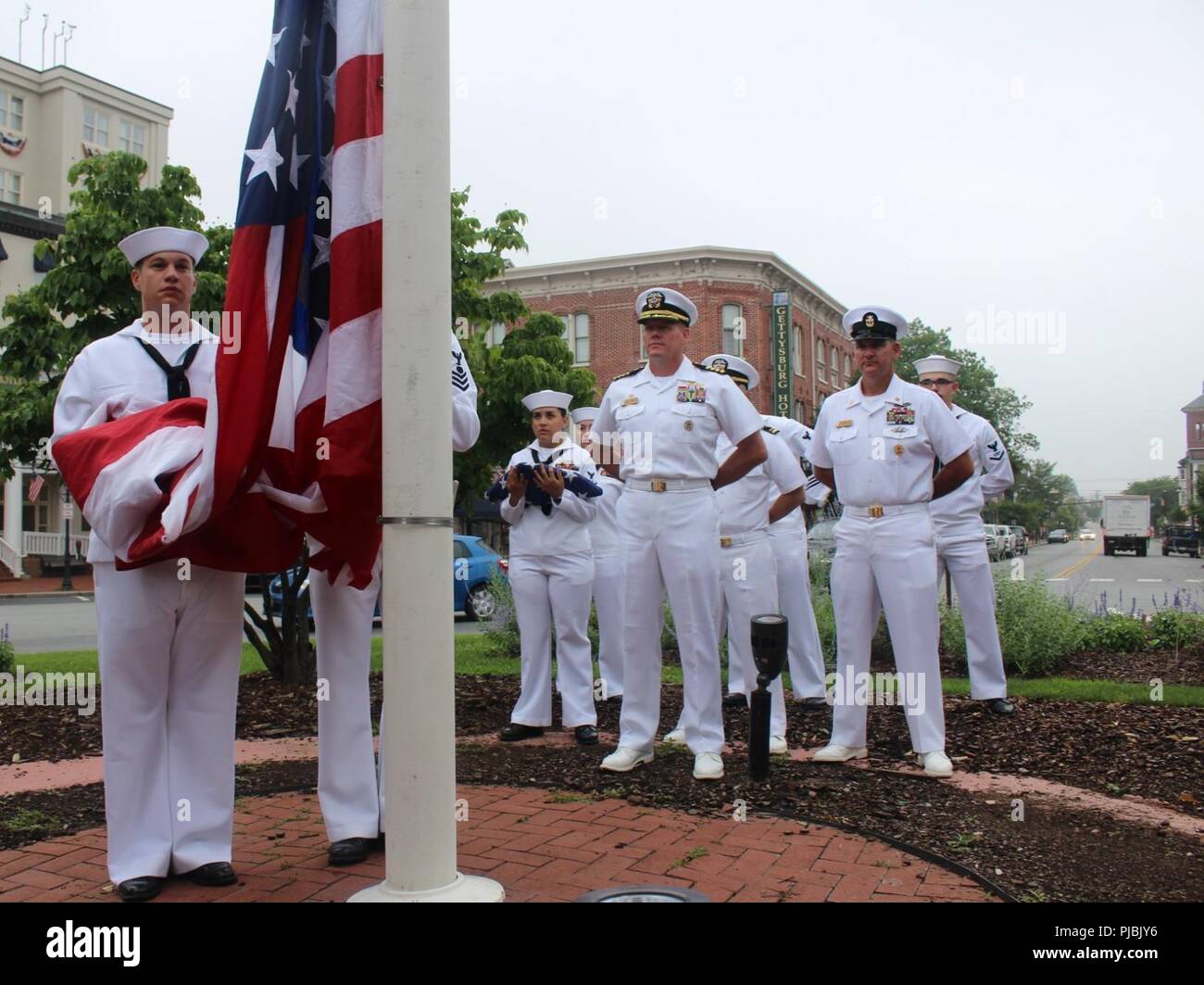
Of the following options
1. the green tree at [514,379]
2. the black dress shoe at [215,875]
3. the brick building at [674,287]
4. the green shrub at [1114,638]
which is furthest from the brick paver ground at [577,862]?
the brick building at [674,287]

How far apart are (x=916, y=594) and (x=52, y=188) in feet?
150

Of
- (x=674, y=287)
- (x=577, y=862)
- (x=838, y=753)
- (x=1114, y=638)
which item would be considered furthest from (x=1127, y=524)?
(x=577, y=862)

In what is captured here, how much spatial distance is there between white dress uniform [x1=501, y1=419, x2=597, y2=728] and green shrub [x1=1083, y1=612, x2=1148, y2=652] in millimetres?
5564

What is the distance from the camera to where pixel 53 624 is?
18281mm

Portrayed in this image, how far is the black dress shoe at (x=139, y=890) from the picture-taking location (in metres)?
3.35

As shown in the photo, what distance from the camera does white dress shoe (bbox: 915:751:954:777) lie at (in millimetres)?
5238

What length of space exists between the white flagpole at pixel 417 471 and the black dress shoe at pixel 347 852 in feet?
2.98

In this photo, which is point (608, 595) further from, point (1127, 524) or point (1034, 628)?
point (1127, 524)

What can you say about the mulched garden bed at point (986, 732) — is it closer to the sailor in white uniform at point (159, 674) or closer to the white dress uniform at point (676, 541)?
the white dress uniform at point (676, 541)

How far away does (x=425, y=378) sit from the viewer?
2.78 m

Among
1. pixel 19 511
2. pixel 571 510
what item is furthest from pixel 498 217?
pixel 19 511

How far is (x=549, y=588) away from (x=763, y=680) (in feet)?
7.23

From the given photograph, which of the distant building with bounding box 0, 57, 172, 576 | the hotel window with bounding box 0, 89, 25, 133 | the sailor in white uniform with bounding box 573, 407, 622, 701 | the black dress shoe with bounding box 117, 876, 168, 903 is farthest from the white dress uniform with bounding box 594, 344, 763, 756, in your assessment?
the hotel window with bounding box 0, 89, 25, 133

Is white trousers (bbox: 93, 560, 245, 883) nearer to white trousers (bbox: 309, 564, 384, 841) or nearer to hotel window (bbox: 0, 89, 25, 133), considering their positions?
white trousers (bbox: 309, 564, 384, 841)
